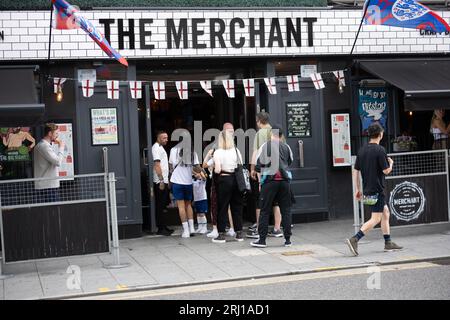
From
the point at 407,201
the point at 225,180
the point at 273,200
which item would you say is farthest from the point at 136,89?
the point at 407,201

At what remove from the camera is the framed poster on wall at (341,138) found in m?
13.2

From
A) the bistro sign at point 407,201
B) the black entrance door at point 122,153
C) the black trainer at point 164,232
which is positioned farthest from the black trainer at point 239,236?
the bistro sign at point 407,201

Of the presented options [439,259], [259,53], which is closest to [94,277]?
[439,259]

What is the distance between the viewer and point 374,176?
32.2 feet

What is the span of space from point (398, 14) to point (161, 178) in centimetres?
510

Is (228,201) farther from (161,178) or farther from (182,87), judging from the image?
(182,87)

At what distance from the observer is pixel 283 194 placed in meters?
10.6

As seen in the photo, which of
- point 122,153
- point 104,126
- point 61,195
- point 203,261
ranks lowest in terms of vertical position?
point 203,261

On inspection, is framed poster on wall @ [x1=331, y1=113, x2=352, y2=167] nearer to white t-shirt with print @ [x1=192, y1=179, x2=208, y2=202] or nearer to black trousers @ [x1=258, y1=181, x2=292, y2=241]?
white t-shirt with print @ [x1=192, y1=179, x2=208, y2=202]

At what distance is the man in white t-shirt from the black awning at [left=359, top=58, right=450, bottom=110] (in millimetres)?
4182

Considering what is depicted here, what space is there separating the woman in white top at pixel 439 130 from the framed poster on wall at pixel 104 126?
6330 mm

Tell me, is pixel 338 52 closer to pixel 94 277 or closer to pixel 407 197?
pixel 407 197

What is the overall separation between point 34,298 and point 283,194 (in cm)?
422

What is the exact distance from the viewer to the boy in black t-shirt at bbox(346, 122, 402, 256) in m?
9.75
